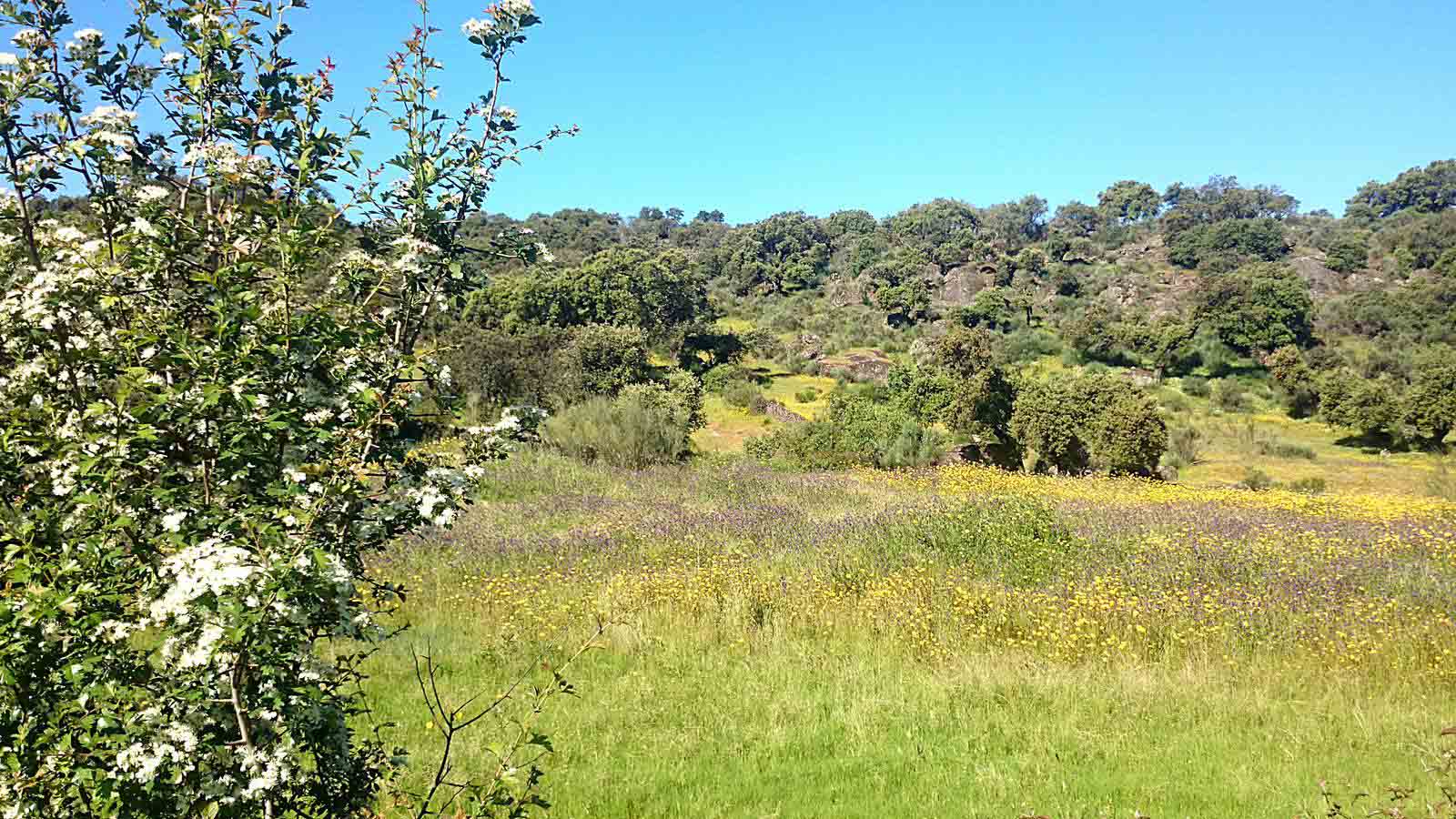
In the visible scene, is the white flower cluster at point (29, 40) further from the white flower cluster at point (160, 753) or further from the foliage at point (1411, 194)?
the foliage at point (1411, 194)

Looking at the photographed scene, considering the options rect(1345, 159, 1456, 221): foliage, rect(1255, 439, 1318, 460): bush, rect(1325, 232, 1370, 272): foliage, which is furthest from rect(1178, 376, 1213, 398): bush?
rect(1345, 159, 1456, 221): foliage

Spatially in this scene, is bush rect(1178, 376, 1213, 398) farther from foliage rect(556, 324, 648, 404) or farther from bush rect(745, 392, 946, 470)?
foliage rect(556, 324, 648, 404)

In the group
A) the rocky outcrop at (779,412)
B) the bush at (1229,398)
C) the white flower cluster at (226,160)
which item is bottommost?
the rocky outcrop at (779,412)

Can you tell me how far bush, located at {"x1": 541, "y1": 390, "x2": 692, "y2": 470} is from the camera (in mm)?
20125

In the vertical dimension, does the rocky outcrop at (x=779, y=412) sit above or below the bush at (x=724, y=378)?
below

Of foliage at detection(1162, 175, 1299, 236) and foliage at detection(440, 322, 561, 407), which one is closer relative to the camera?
foliage at detection(440, 322, 561, 407)

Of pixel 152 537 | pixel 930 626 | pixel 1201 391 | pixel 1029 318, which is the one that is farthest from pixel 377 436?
pixel 1029 318

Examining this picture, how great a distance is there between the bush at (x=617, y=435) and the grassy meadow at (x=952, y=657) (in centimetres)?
825

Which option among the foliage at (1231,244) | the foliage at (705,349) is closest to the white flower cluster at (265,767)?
the foliage at (705,349)

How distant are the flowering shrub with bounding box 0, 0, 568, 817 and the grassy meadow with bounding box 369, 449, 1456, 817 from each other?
841 mm

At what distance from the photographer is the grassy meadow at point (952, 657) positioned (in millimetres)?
4703

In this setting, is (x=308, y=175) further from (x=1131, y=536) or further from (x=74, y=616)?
(x=1131, y=536)

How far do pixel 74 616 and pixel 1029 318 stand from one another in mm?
69078

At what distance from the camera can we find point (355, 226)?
8.57 feet
